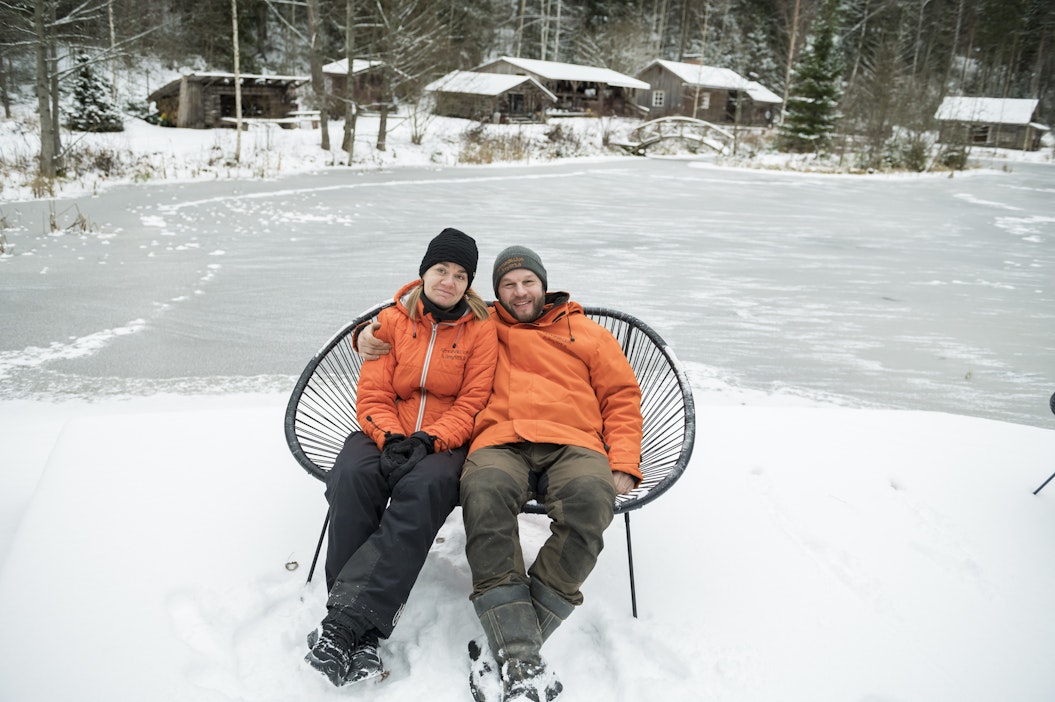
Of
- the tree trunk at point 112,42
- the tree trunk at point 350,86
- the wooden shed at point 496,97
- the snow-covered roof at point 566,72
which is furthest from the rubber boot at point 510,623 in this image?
the snow-covered roof at point 566,72

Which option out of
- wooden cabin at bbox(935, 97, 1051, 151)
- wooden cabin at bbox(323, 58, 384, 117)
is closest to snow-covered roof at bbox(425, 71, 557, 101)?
wooden cabin at bbox(323, 58, 384, 117)

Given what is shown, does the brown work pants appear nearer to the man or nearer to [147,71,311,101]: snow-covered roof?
the man

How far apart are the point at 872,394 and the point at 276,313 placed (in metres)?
3.90

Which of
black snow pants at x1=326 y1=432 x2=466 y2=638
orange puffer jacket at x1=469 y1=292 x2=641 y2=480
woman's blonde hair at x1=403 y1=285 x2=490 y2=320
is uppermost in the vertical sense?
woman's blonde hair at x1=403 y1=285 x2=490 y2=320

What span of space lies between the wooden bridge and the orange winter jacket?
23088 millimetres

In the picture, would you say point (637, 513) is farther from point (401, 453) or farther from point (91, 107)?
point (91, 107)

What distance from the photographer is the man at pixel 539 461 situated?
65.6 inches

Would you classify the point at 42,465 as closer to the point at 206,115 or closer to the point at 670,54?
the point at 206,115

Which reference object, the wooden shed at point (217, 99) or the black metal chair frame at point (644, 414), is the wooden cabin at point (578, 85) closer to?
the wooden shed at point (217, 99)

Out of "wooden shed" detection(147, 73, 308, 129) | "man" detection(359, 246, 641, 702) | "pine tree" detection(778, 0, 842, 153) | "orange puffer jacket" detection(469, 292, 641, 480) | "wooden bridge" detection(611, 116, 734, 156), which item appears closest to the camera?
"man" detection(359, 246, 641, 702)

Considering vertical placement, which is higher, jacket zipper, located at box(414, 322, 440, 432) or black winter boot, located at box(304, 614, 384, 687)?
jacket zipper, located at box(414, 322, 440, 432)

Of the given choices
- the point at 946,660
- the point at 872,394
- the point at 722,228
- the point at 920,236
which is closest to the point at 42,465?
the point at 946,660

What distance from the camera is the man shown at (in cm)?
167

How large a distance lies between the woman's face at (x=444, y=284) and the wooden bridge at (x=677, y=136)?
2303 centimetres
